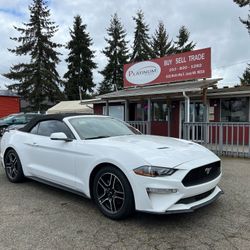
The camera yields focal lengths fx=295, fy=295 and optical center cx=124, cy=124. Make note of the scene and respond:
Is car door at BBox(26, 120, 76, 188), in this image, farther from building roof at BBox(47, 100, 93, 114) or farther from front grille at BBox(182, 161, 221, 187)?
building roof at BBox(47, 100, 93, 114)

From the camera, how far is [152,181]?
141 inches

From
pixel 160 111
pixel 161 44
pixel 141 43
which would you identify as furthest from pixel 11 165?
pixel 161 44

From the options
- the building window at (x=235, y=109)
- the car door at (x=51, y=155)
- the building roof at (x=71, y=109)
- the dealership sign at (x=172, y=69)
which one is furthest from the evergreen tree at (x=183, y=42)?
the car door at (x=51, y=155)

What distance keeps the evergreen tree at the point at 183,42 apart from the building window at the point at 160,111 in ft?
91.8

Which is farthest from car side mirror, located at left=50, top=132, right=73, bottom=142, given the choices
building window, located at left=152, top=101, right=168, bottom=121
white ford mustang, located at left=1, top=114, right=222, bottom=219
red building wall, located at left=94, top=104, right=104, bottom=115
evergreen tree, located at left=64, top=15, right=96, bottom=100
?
evergreen tree, located at left=64, top=15, right=96, bottom=100

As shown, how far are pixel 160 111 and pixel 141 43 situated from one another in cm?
2774

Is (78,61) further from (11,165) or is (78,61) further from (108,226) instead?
(108,226)

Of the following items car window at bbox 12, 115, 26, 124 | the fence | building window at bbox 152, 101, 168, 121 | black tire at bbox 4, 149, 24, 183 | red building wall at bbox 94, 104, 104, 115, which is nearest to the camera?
black tire at bbox 4, 149, 24, 183

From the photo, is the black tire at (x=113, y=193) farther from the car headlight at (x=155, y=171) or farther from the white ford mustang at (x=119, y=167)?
the car headlight at (x=155, y=171)

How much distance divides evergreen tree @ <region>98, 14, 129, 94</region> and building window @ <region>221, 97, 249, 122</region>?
2830cm

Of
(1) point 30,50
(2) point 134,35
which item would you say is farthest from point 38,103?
(2) point 134,35

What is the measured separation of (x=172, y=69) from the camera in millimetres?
14273

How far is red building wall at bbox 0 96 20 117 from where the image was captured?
103 feet

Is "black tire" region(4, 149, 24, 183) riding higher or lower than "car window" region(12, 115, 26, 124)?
lower
